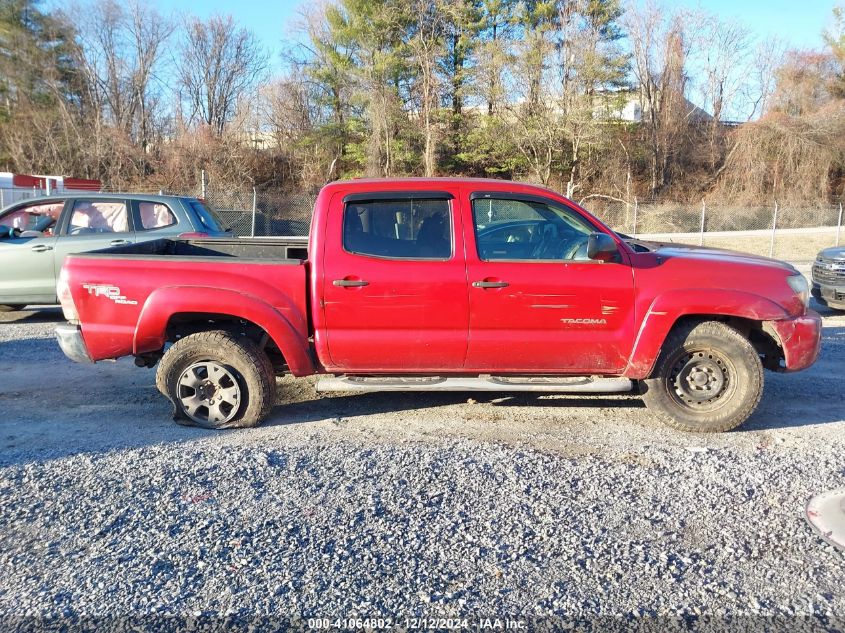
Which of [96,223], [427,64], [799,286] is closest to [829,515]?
[799,286]

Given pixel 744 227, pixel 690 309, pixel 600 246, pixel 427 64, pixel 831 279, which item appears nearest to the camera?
pixel 600 246

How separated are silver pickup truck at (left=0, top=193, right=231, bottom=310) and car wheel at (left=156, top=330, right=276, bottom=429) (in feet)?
15.3

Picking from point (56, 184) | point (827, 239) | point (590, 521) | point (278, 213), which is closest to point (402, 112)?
point (278, 213)

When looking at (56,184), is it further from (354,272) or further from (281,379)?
(354,272)

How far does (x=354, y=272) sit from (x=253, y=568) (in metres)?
2.50

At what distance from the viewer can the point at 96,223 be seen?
9.81 metres

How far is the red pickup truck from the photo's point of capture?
5.14 metres

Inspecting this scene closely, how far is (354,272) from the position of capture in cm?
516

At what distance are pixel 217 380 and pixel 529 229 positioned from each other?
2751 mm

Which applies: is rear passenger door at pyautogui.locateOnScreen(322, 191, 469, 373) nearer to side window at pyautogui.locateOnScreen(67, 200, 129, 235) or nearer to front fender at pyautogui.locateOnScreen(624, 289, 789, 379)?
front fender at pyautogui.locateOnScreen(624, 289, 789, 379)

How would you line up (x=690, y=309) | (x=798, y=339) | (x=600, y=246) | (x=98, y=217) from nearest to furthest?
(x=600, y=246) → (x=690, y=309) → (x=798, y=339) → (x=98, y=217)

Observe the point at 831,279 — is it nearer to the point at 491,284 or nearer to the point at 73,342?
the point at 491,284

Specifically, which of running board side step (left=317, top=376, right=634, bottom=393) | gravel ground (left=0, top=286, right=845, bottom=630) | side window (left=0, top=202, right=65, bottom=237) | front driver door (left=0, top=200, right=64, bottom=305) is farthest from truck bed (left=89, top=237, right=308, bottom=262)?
side window (left=0, top=202, right=65, bottom=237)

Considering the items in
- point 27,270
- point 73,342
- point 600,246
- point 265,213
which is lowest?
point 73,342
